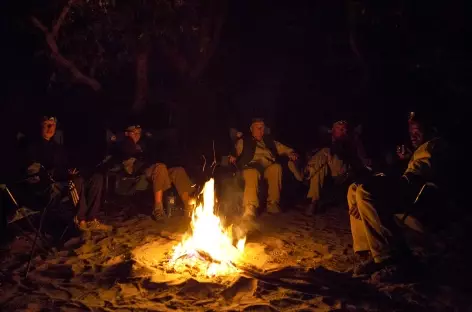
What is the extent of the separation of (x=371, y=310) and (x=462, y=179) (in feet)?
5.63

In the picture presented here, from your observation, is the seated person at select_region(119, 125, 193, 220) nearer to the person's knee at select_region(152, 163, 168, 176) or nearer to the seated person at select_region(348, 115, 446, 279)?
the person's knee at select_region(152, 163, 168, 176)

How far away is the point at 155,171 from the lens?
693 cm

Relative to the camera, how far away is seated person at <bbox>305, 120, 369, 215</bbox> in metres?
7.07

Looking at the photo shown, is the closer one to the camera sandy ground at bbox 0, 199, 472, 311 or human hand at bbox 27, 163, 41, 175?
sandy ground at bbox 0, 199, 472, 311

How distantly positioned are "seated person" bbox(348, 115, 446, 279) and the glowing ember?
1402mm

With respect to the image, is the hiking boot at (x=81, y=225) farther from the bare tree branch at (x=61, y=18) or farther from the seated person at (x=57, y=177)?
the bare tree branch at (x=61, y=18)

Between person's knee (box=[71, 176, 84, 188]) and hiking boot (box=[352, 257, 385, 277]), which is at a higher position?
person's knee (box=[71, 176, 84, 188])

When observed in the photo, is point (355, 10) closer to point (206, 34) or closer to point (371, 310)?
point (206, 34)

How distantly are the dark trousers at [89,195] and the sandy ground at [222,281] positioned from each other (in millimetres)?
418

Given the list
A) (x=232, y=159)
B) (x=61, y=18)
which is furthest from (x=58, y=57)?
(x=232, y=159)

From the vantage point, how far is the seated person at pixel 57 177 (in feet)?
19.8

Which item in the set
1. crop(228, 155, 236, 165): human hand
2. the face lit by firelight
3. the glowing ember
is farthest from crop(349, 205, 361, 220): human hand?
the face lit by firelight

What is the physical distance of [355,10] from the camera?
10938 mm

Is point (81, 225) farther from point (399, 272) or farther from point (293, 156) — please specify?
point (399, 272)
